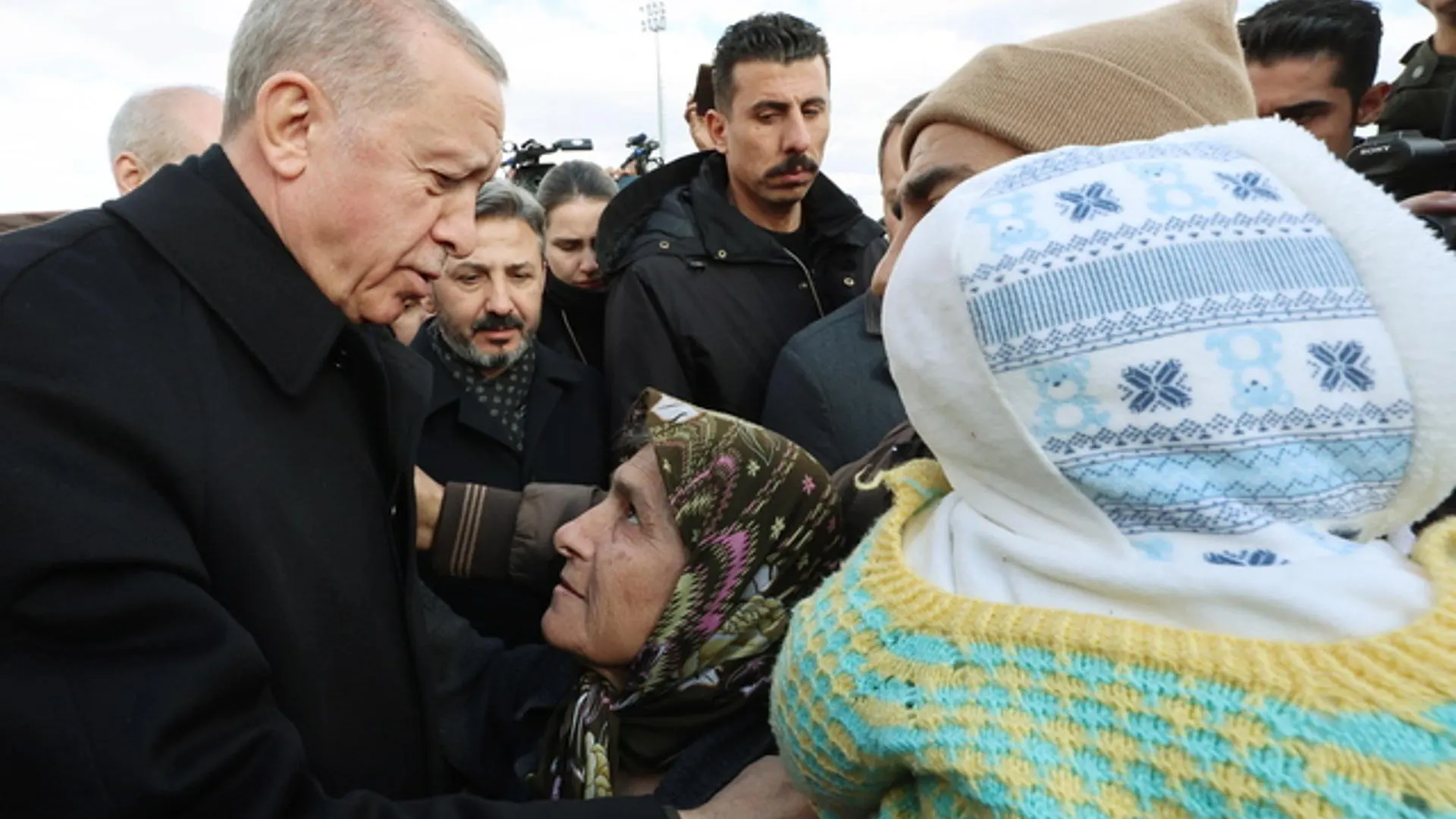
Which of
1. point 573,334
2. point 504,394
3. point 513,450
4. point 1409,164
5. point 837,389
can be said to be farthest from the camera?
point 573,334

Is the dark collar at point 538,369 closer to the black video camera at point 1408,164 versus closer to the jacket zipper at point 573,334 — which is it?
the jacket zipper at point 573,334

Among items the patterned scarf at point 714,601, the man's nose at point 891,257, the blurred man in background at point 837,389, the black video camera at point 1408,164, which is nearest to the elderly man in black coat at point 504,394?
the blurred man in background at point 837,389

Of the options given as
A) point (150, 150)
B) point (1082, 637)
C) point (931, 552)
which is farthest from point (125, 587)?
point (150, 150)

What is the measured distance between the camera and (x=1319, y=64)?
10.5ft

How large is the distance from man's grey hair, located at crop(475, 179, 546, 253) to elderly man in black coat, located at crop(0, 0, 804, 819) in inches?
67.7

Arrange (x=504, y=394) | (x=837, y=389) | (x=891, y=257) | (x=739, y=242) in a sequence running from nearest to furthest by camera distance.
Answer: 1. (x=891, y=257)
2. (x=837, y=389)
3. (x=504, y=394)
4. (x=739, y=242)

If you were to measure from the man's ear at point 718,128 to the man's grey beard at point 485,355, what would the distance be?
1137 mm

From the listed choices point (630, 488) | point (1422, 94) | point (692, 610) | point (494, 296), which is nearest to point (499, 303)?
point (494, 296)

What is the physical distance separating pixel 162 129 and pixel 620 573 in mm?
2534

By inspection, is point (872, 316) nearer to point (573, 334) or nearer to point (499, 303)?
point (499, 303)

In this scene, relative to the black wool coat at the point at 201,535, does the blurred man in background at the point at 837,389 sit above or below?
below

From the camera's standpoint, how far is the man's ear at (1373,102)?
11.6 ft

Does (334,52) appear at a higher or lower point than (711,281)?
higher

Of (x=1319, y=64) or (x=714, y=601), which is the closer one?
(x=714, y=601)
